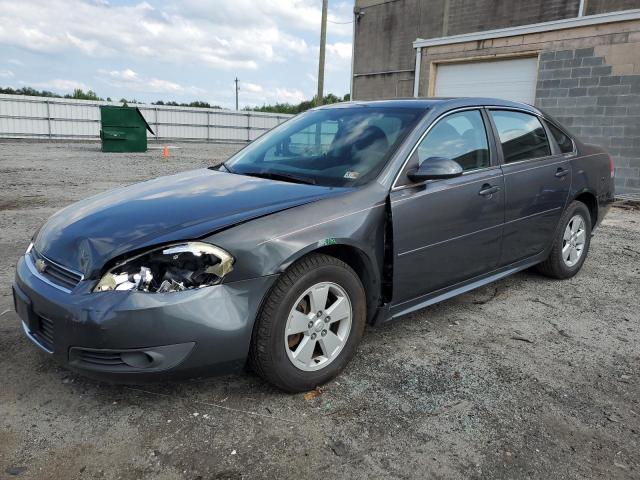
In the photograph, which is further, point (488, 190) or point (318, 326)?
point (488, 190)

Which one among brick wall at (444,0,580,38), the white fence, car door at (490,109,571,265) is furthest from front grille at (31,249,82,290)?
the white fence

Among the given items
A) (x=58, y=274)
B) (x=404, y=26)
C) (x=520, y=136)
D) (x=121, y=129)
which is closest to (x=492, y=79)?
(x=520, y=136)

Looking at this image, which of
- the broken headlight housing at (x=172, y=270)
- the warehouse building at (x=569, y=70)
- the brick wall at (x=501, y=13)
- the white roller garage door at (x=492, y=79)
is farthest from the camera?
the brick wall at (x=501, y=13)

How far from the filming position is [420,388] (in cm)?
281

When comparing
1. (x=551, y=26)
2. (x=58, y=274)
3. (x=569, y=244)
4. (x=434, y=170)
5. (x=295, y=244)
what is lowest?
(x=569, y=244)

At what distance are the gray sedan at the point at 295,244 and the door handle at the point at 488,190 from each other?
0.07 ft

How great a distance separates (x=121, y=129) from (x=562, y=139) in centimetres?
1859

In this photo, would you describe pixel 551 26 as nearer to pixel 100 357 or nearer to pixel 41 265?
pixel 41 265

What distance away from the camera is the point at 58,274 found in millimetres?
2525

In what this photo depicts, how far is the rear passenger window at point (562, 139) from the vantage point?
177 inches

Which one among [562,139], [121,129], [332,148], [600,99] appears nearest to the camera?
[332,148]

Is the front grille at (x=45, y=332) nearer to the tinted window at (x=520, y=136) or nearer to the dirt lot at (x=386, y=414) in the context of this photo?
the dirt lot at (x=386, y=414)

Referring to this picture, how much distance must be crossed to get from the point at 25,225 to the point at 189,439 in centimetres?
541

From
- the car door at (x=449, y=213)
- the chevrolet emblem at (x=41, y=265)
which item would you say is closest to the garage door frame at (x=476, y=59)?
the car door at (x=449, y=213)
